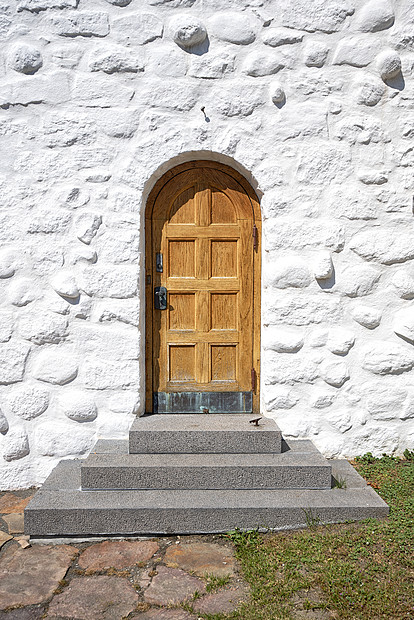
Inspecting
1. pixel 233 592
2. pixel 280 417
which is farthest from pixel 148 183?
pixel 233 592

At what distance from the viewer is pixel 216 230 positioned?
3863mm

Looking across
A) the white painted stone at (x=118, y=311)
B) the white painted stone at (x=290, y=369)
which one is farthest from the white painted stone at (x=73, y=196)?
the white painted stone at (x=290, y=369)

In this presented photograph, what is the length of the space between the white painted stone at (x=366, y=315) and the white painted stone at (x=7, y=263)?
2.34m

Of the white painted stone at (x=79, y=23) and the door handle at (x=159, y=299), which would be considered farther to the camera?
the door handle at (x=159, y=299)

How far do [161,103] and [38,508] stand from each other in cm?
264

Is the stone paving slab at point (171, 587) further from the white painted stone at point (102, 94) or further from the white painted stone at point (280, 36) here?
the white painted stone at point (280, 36)

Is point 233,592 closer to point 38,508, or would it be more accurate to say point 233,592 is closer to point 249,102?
point 38,508

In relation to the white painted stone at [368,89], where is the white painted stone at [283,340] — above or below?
below

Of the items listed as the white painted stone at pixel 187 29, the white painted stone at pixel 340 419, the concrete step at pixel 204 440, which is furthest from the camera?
the white painted stone at pixel 340 419

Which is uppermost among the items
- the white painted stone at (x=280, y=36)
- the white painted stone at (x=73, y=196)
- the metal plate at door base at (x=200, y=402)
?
the white painted stone at (x=280, y=36)

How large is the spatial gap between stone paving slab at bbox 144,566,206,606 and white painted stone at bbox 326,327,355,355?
178cm

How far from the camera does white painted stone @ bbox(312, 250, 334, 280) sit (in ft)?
11.9

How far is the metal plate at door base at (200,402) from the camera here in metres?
3.89

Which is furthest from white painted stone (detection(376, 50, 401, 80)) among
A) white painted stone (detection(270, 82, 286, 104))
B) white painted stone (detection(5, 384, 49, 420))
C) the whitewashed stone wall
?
white painted stone (detection(5, 384, 49, 420))
